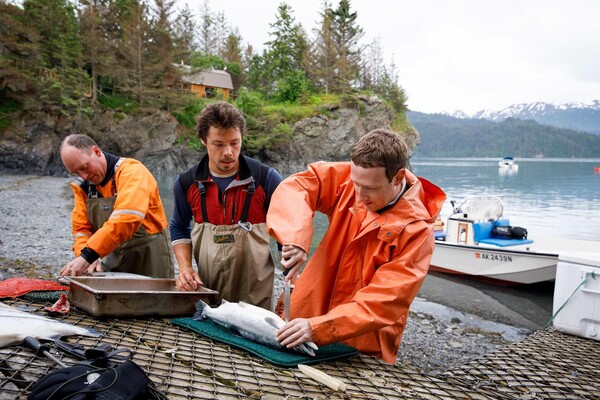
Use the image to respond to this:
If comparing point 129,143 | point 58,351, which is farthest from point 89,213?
point 129,143

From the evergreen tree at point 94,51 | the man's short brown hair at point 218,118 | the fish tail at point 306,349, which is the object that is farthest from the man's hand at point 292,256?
the evergreen tree at point 94,51

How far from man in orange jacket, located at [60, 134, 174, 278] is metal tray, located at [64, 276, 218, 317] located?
354 millimetres

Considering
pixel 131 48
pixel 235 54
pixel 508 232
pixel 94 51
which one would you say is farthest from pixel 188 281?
pixel 235 54

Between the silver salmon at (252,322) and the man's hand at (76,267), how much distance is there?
1.29 meters

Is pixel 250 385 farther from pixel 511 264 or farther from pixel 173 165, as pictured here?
pixel 173 165

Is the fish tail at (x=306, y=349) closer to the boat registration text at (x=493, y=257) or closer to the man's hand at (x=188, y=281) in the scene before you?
the man's hand at (x=188, y=281)

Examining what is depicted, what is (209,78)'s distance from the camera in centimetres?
5934

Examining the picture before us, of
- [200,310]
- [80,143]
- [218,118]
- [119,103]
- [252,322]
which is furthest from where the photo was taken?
[119,103]

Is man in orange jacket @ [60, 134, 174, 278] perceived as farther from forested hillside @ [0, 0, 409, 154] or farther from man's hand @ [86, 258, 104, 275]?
forested hillside @ [0, 0, 409, 154]

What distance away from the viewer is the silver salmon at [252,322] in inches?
115

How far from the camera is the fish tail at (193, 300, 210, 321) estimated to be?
3.48m

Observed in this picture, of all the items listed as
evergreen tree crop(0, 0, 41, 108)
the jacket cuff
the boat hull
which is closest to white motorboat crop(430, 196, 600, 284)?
the boat hull

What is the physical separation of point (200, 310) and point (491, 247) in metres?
12.9

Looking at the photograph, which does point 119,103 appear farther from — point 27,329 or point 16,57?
point 27,329
